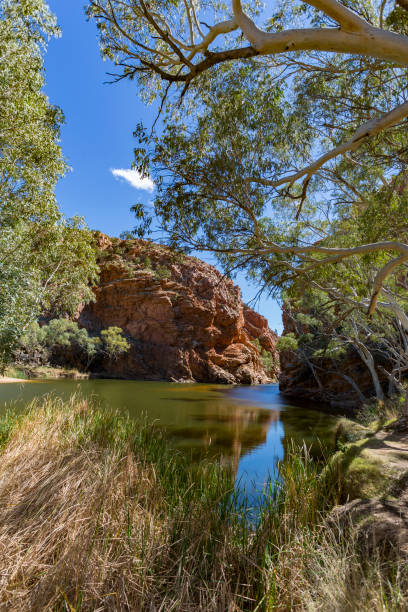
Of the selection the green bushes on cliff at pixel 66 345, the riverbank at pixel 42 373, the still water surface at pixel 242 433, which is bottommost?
Answer: the still water surface at pixel 242 433

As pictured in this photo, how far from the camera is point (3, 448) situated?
13.3ft

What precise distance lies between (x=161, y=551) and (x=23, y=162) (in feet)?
26.0

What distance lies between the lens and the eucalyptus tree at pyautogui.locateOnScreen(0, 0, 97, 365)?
5926 millimetres

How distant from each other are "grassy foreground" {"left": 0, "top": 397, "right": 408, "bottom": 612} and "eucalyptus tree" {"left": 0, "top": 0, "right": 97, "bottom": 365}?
379 centimetres

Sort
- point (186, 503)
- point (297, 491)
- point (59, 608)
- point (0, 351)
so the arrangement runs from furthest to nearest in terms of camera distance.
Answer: point (0, 351) < point (297, 491) < point (186, 503) < point (59, 608)

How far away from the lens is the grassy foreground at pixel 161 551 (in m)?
1.72

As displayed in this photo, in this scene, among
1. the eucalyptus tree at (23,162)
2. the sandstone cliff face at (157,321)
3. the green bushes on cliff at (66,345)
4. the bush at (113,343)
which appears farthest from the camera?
the sandstone cliff face at (157,321)

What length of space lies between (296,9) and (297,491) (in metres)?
7.23

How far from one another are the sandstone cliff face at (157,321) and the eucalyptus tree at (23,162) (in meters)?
24.9

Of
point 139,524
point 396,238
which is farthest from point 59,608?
point 396,238

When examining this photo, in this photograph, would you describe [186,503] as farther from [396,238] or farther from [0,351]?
[0,351]

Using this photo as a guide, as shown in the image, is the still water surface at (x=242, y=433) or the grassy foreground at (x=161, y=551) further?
the still water surface at (x=242, y=433)

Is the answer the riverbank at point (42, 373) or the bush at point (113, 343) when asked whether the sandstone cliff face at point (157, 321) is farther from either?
the riverbank at point (42, 373)

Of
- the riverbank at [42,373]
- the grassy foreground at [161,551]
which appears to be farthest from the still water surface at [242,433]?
the riverbank at [42,373]
